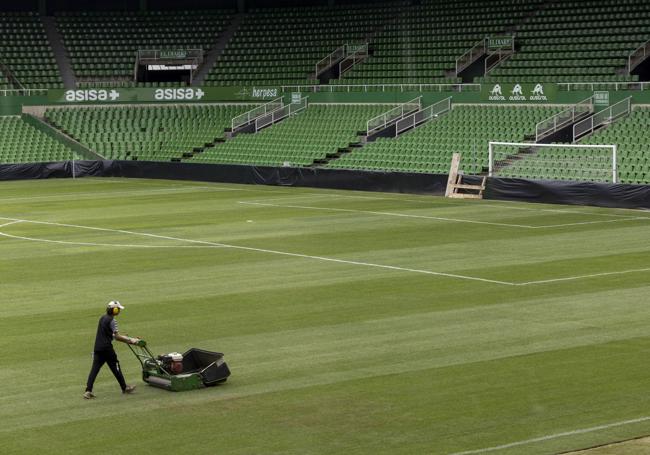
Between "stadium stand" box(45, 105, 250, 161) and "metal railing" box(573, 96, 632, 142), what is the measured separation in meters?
23.3

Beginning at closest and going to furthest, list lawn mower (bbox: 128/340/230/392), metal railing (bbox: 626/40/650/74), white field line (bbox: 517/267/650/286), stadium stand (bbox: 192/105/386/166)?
1. lawn mower (bbox: 128/340/230/392)
2. white field line (bbox: 517/267/650/286)
3. metal railing (bbox: 626/40/650/74)
4. stadium stand (bbox: 192/105/386/166)

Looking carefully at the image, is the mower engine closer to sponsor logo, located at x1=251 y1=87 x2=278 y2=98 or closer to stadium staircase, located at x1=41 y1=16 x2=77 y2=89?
sponsor logo, located at x1=251 y1=87 x2=278 y2=98

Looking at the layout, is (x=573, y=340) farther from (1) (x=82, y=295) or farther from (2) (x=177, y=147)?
(2) (x=177, y=147)

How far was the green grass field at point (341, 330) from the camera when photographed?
1666 centimetres

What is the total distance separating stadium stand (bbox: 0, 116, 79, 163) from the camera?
225ft

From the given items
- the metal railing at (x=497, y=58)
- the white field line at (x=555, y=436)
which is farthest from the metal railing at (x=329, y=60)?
the white field line at (x=555, y=436)

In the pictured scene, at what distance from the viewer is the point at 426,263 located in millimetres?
32594

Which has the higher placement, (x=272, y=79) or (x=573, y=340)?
(x=272, y=79)

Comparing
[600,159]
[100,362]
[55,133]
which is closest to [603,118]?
[600,159]

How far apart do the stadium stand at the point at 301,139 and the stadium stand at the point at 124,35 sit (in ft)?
37.7

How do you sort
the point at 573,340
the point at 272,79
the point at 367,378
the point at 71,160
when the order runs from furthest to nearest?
1. the point at 272,79
2. the point at 71,160
3. the point at 573,340
4. the point at 367,378

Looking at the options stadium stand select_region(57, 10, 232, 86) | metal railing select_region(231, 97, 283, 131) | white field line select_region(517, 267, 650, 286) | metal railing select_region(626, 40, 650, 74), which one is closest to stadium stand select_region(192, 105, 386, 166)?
metal railing select_region(231, 97, 283, 131)

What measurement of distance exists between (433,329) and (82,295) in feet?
29.1

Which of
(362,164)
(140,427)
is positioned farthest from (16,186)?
(140,427)
